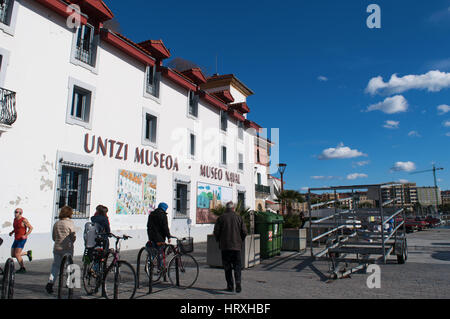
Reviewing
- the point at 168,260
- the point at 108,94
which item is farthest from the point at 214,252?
the point at 108,94

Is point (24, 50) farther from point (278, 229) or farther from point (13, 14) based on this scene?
point (278, 229)

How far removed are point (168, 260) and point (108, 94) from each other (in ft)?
30.5

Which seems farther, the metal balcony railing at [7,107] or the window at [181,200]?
the window at [181,200]

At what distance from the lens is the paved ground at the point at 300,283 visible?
596 cm

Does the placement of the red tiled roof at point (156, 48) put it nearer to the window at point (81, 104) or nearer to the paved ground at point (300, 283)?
the window at point (81, 104)

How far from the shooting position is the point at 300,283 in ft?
23.2

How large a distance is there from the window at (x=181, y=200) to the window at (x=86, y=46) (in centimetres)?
787

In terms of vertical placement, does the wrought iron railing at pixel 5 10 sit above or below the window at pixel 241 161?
above

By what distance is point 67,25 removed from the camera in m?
12.3

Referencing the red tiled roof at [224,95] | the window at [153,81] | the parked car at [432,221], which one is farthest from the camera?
the parked car at [432,221]

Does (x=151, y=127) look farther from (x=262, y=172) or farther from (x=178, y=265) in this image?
(x=262, y=172)

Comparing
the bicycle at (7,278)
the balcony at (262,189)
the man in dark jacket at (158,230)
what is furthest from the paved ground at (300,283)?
the balcony at (262,189)

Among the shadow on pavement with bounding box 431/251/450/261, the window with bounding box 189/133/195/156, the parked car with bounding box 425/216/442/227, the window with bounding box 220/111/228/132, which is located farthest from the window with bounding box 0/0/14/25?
the parked car with bounding box 425/216/442/227
